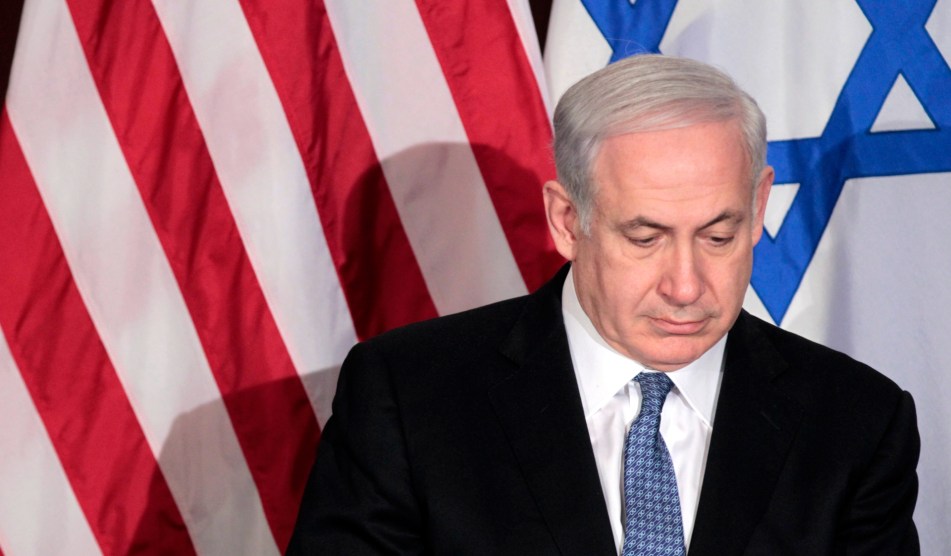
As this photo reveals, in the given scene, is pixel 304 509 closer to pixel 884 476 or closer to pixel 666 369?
pixel 666 369

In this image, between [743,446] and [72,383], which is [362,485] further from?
[72,383]

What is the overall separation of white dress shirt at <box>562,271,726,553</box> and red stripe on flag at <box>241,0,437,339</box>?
2.31ft

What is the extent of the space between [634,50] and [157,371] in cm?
112

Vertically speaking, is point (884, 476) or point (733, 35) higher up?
point (733, 35)

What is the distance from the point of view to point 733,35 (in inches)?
95.0

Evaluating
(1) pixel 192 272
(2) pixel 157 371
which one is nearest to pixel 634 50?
(1) pixel 192 272

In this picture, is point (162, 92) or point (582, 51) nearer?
point (162, 92)

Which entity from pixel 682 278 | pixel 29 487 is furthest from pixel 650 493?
pixel 29 487

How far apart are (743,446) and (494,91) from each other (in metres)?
0.97

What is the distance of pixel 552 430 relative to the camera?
165 cm

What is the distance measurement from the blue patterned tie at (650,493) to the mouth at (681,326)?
0.45ft

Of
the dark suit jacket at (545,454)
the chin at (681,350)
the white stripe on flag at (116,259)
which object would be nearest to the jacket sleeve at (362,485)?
the dark suit jacket at (545,454)

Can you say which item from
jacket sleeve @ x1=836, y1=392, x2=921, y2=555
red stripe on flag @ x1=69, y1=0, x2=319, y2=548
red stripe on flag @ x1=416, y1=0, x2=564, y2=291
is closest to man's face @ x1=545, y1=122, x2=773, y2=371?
jacket sleeve @ x1=836, y1=392, x2=921, y2=555

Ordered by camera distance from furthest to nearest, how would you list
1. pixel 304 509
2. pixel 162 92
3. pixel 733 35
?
pixel 733 35 < pixel 162 92 < pixel 304 509
